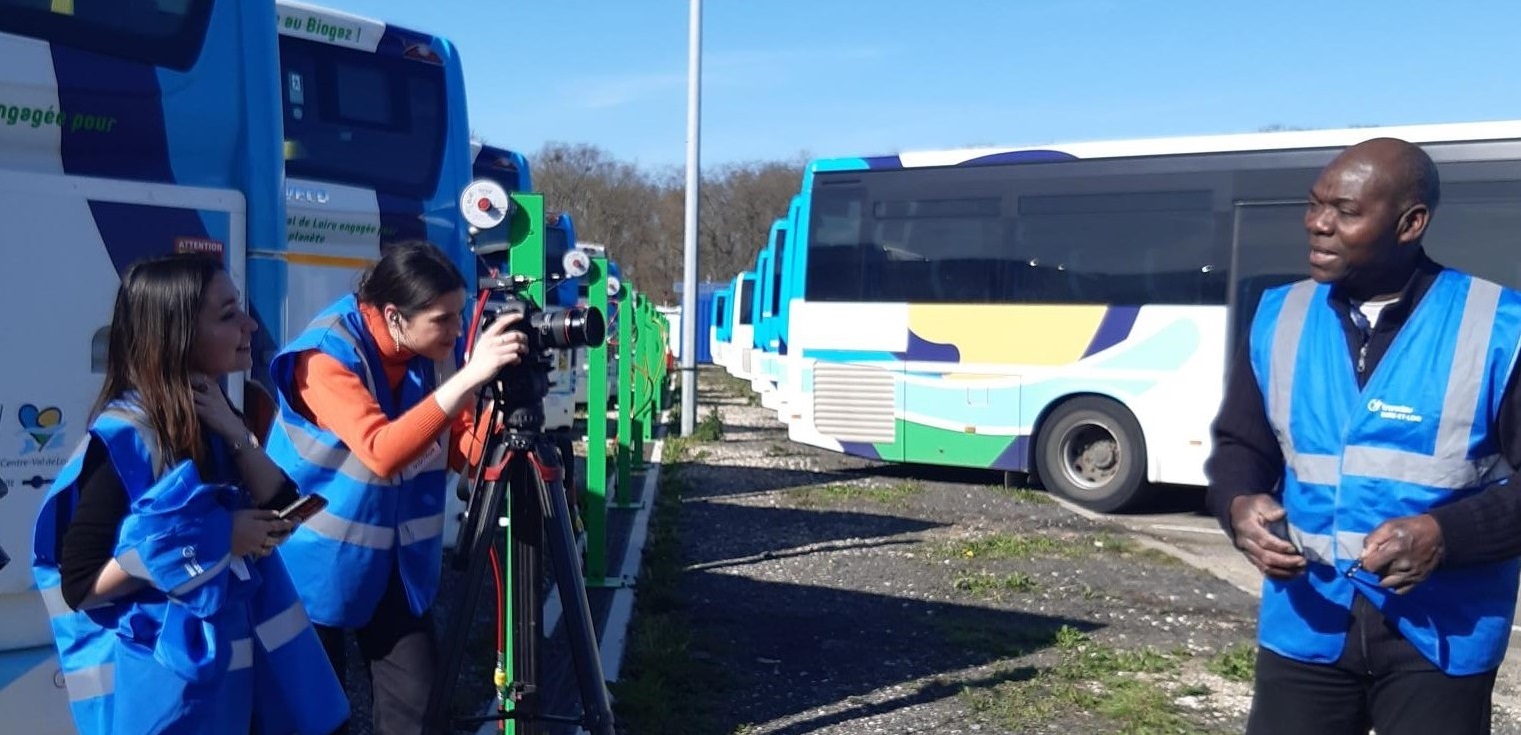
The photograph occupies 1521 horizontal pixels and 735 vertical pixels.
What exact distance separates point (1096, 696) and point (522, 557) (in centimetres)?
334

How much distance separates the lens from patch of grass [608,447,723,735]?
5.66m

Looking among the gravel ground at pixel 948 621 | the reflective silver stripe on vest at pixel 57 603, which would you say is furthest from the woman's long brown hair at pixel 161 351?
the gravel ground at pixel 948 621

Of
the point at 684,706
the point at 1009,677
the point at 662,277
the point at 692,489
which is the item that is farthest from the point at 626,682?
the point at 662,277

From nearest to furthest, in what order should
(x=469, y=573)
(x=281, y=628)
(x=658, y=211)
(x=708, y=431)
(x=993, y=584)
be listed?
(x=281, y=628), (x=469, y=573), (x=993, y=584), (x=708, y=431), (x=658, y=211)

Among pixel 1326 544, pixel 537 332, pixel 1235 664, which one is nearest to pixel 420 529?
pixel 537 332

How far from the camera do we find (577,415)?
2259 centimetres

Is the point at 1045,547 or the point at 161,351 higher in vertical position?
the point at 161,351

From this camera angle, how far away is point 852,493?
13.7 metres

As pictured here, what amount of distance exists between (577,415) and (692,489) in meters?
9.21

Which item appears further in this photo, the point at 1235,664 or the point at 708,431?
the point at 708,431

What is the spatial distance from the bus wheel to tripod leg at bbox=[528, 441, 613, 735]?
32.6 ft

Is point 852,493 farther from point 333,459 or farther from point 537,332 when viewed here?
point 333,459

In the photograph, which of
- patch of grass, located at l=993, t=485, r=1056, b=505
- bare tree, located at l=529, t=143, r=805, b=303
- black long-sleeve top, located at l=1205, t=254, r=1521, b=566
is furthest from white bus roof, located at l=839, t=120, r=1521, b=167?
bare tree, located at l=529, t=143, r=805, b=303

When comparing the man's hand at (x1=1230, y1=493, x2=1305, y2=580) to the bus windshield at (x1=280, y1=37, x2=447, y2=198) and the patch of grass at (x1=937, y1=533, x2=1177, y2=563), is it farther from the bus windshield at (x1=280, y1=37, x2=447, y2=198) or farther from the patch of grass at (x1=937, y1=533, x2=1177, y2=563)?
the bus windshield at (x1=280, y1=37, x2=447, y2=198)
